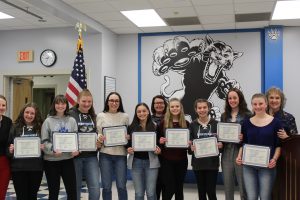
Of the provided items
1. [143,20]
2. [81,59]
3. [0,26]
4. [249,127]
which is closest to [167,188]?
[249,127]

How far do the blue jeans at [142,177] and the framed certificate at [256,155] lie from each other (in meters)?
1.00

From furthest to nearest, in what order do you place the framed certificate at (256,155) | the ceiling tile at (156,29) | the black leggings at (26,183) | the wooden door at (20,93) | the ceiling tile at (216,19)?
the wooden door at (20,93)
the ceiling tile at (156,29)
the ceiling tile at (216,19)
the black leggings at (26,183)
the framed certificate at (256,155)

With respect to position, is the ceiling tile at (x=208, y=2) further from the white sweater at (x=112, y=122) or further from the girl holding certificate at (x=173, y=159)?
the white sweater at (x=112, y=122)

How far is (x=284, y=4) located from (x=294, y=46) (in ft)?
5.27

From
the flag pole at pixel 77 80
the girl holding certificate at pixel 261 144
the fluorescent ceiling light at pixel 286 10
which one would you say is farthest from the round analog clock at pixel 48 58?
the girl holding certificate at pixel 261 144

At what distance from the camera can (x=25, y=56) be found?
755cm

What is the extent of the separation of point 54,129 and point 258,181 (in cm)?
219

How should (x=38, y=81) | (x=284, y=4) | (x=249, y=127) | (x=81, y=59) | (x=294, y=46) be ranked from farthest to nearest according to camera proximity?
(x=38, y=81), (x=294, y=46), (x=81, y=59), (x=284, y=4), (x=249, y=127)

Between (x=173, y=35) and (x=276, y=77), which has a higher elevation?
(x=173, y=35)

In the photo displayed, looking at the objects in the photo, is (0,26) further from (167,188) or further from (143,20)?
(167,188)

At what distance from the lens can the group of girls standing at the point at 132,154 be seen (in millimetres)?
3715

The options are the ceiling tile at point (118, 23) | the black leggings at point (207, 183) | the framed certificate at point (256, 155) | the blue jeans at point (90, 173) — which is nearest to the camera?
the framed certificate at point (256, 155)

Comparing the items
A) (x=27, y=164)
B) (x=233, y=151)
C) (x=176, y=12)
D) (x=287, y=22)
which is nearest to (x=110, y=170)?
(x=27, y=164)

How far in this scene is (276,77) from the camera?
7.05m
